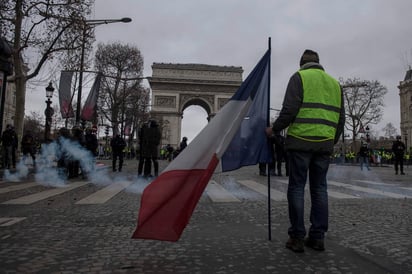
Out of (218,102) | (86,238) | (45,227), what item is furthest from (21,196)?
(218,102)

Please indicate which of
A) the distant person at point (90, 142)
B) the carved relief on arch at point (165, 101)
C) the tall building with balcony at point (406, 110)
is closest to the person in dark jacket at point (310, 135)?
the distant person at point (90, 142)

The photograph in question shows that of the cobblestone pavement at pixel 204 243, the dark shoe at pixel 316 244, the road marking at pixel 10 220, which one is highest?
the dark shoe at pixel 316 244

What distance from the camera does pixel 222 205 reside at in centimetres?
584

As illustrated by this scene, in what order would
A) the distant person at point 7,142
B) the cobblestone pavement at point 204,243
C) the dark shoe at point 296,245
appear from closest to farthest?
the cobblestone pavement at point 204,243
the dark shoe at point 296,245
the distant person at point 7,142

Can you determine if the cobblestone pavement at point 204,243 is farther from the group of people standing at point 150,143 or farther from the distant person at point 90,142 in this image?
the distant person at point 90,142

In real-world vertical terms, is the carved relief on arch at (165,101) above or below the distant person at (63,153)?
above

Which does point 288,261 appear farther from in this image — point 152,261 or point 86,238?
point 86,238

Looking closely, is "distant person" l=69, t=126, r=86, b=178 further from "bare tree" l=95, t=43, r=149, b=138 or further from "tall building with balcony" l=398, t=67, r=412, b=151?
"tall building with balcony" l=398, t=67, r=412, b=151

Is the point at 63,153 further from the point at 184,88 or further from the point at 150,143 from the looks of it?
the point at 184,88

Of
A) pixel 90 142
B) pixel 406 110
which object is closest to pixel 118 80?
pixel 90 142

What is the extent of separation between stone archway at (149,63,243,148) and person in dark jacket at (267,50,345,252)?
53.2 meters

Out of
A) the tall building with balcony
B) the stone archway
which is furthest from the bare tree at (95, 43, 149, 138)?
the tall building with balcony

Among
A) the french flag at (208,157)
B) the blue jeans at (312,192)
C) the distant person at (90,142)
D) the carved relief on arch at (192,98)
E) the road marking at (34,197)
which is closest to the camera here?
the french flag at (208,157)

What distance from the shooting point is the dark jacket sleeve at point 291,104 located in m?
3.30
